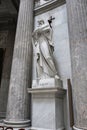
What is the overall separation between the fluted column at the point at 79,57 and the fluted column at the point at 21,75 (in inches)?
76.5

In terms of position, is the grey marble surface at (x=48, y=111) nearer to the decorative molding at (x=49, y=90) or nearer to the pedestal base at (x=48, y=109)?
the pedestal base at (x=48, y=109)

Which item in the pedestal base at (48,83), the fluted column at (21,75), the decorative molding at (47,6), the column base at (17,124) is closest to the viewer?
the pedestal base at (48,83)

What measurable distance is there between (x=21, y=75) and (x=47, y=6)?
3.67 metres

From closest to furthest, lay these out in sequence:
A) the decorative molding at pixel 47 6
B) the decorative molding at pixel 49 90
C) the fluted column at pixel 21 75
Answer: the decorative molding at pixel 49 90 → the fluted column at pixel 21 75 → the decorative molding at pixel 47 6

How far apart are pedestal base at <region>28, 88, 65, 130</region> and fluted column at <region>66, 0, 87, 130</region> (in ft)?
2.12

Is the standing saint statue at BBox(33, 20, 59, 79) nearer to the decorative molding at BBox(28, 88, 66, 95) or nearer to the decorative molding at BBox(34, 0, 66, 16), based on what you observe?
the decorative molding at BBox(28, 88, 66, 95)

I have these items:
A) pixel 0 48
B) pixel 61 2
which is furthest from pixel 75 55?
pixel 0 48

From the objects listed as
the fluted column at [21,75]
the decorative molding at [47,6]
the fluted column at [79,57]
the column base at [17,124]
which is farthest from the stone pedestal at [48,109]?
the decorative molding at [47,6]

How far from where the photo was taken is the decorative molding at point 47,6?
6232mm

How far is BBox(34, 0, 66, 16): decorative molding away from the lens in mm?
6232

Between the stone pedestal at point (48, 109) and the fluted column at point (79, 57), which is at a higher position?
the fluted column at point (79, 57)

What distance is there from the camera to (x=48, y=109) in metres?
4.31

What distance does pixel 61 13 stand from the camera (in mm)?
5992

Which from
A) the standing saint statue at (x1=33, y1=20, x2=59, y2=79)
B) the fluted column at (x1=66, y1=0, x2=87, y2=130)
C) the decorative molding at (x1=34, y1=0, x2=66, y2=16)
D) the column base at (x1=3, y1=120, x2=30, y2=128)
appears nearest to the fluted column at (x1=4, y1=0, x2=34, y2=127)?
the column base at (x1=3, y1=120, x2=30, y2=128)
